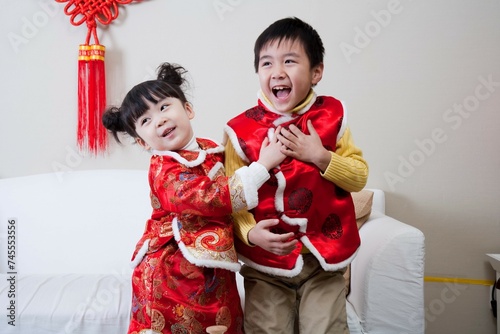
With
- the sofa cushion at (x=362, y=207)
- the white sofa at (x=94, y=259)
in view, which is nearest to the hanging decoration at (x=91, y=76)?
the white sofa at (x=94, y=259)

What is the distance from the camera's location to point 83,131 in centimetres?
225

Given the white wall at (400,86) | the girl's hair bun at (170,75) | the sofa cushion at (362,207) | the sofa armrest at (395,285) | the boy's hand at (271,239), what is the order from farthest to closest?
1. the white wall at (400,86)
2. the sofa cushion at (362,207)
3. the sofa armrest at (395,285)
4. the girl's hair bun at (170,75)
5. the boy's hand at (271,239)

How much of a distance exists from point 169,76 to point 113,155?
109 centimetres

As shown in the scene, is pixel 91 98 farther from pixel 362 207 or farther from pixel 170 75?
pixel 362 207

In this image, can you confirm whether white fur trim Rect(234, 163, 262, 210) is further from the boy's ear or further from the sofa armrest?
the sofa armrest

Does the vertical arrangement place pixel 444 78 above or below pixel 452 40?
below

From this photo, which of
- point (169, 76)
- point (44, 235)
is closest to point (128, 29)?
point (44, 235)

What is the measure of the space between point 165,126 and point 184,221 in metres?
0.22

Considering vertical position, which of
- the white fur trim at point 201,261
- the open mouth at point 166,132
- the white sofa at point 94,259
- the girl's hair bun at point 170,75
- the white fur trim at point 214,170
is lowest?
the white sofa at point 94,259

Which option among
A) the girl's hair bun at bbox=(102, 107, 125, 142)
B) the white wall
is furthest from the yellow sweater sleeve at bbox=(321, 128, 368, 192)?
the white wall

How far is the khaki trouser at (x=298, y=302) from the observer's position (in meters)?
1.14

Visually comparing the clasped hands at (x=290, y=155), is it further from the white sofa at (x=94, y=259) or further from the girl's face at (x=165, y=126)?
the white sofa at (x=94, y=259)

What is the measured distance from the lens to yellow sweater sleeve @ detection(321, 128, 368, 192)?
1121 mm

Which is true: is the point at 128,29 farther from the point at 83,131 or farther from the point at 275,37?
the point at 275,37
